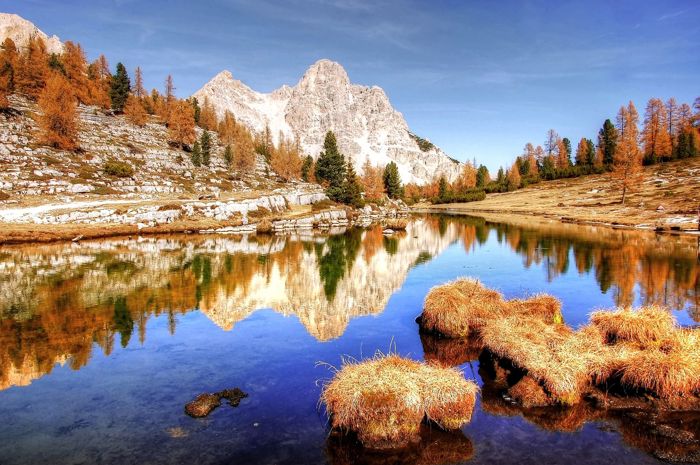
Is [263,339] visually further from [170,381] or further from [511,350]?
[511,350]

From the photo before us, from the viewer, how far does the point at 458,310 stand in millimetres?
21578

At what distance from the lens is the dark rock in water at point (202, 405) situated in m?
13.5

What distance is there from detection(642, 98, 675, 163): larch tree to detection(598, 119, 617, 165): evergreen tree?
10.1 m

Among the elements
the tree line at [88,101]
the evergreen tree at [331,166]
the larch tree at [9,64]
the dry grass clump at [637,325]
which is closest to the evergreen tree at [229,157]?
the tree line at [88,101]

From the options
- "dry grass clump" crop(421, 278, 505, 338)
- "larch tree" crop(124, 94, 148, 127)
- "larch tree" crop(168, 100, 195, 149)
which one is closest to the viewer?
"dry grass clump" crop(421, 278, 505, 338)

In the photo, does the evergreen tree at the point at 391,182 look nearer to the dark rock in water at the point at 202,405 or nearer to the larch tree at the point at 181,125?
the larch tree at the point at 181,125

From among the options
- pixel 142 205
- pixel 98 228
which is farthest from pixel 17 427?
pixel 142 205

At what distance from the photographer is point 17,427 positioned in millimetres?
12695

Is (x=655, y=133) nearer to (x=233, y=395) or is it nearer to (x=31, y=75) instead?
(x=233, y=395)

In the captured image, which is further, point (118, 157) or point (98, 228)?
point (118, 157)

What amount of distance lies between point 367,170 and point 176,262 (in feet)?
417

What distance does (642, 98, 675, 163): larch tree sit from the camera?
152 metres

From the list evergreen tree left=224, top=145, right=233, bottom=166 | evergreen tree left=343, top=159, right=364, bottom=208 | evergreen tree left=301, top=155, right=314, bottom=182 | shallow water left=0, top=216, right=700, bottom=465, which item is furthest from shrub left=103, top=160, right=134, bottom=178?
evergreen tree left=301, top=155, right=314, bottom=182

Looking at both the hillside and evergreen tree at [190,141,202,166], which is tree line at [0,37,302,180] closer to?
evergreen tree at [190,141,202,166]
